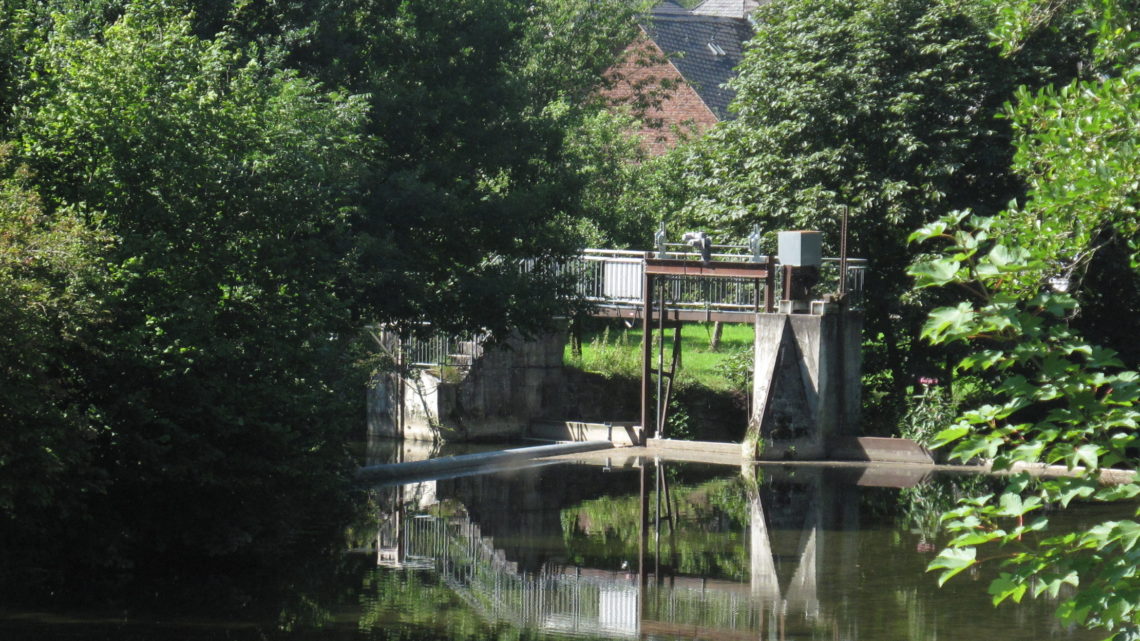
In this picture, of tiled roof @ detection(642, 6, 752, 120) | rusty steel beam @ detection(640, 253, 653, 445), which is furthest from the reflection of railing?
tiled roof @ detection(642, 6, 752, 120)

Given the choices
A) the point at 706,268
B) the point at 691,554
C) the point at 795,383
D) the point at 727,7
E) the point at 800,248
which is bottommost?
the point at 691,554

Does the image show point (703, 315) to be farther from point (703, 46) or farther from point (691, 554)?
point (703, 46)

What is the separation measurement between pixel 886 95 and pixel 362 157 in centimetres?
946

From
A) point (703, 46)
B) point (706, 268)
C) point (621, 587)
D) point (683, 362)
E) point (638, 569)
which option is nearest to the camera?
point (621, 587)

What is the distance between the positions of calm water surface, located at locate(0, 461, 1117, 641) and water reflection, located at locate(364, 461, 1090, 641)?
32mm

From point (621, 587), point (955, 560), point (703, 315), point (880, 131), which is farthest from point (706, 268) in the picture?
point (955, 560)

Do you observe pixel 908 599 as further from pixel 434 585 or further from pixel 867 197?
pixel 867 197

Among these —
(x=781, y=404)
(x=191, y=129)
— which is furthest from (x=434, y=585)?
(x=781, y=404)

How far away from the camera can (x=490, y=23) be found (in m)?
21.0

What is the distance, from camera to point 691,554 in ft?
47.1

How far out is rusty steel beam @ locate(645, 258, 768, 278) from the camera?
71.2 ft

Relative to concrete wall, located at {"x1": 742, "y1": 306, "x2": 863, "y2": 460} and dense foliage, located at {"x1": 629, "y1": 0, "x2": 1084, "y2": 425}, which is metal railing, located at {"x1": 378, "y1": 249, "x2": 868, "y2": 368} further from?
concrete wall, located at {"x1": 742, "y1": 306, "x2": 863, "y2": 460}

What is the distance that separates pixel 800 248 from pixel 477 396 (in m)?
6.72

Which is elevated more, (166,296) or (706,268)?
(706,268)
